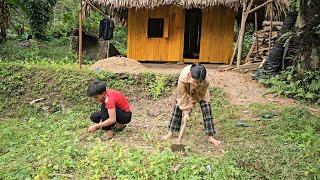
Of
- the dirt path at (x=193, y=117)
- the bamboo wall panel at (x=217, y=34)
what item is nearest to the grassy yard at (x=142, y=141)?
the dirt path at (x=193, y=117)

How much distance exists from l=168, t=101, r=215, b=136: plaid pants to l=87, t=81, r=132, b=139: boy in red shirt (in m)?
0.80

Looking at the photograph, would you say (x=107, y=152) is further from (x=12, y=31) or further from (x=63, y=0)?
(x=63, y=0)

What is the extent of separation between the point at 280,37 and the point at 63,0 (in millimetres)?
19065

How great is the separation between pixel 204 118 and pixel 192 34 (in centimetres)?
938

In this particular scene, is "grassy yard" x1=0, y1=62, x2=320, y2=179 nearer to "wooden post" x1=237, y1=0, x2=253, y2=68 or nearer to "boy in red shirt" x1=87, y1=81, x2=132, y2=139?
"boy in red shirt" x1=87, y1=81, x2=132, y2=139

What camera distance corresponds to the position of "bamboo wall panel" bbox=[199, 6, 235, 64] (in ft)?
41.7

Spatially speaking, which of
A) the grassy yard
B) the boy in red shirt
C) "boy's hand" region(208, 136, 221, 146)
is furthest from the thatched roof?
"boy's hand" region(208, 136, 221, 146)

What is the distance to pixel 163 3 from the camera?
11.8 m

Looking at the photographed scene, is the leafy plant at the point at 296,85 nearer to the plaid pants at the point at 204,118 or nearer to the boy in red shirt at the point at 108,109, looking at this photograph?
the plaid pants at the point at 204,118

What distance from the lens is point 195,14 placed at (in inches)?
553

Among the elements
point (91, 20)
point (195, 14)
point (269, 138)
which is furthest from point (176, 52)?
point (91, 20)

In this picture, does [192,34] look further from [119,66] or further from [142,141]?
[142,141]

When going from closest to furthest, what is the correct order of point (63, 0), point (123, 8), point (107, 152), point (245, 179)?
1. point (245, 179)
2. point (107, 152)
3. point (123, 8)
4. point (63, 0)

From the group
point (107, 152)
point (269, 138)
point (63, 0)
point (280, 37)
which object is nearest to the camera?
point (107, 152)
